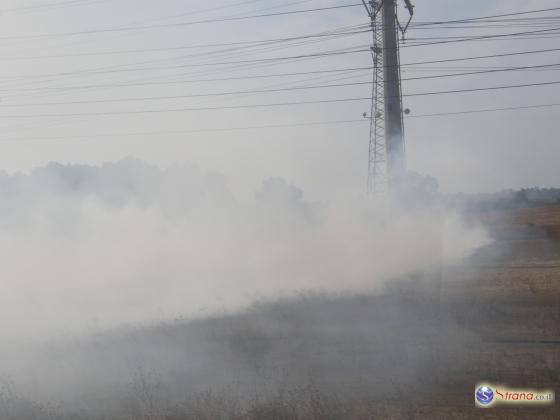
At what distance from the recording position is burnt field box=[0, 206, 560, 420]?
9023 millimetres

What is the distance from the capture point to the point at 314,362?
36.2ft

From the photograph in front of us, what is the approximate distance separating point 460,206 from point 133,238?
31.8m

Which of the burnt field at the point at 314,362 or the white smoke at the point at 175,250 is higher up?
the white smoke at the point at 175,250

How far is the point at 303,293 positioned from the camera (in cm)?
1706

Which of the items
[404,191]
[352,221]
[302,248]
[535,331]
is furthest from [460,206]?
[535,331]

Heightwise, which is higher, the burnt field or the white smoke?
the white smoke

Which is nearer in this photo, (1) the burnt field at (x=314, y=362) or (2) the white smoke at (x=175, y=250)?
(1) the burnt field at (x=314, y=362)

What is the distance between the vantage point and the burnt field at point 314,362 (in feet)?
29.6

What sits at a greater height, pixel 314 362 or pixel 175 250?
pixel 175 250

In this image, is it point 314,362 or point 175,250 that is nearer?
point 314,362

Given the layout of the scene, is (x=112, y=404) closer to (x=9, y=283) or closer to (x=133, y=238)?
(x=9, y=283)

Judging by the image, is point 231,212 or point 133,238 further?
point 231,212

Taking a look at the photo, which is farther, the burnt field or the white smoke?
the white smoke

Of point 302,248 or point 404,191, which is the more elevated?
point 404,191
